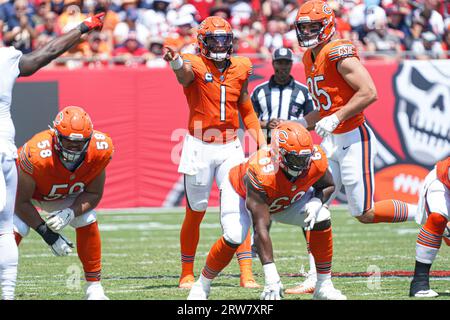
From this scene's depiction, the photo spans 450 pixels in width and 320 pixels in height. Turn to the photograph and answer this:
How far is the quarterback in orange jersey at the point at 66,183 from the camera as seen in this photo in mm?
5691

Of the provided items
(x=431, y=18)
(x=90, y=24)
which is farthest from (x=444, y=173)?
(x=431, y=18)

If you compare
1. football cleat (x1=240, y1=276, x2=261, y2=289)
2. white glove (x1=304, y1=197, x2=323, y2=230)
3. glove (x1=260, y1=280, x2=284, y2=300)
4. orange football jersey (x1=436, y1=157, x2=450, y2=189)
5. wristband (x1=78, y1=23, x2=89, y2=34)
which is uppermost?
wristband (x1=78, y1=23, x2=89, y2=34)

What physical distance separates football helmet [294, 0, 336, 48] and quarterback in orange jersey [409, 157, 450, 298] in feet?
4.23

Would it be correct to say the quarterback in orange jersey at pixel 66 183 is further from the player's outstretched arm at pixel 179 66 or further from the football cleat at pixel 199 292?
the player's outstretched arm at pixel 179 66

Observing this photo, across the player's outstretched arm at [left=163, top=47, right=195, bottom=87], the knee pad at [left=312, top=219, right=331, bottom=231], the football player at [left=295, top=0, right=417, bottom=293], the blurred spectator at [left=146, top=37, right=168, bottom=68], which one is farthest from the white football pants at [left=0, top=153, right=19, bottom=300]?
the blurred spectator at [left=146, top=37, right=168, bottom=68]

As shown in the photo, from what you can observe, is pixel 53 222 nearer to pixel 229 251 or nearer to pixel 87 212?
pixel 87 212

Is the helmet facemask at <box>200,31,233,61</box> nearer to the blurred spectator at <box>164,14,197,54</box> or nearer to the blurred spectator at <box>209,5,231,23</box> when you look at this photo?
the blurred spectator at <box>164,14,197,54</box>

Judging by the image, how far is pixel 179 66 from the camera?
22.0 feet

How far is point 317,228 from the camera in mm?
5777

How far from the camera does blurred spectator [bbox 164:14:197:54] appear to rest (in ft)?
43.7

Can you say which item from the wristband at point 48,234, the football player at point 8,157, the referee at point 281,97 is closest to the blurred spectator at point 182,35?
the referee at point 281,97

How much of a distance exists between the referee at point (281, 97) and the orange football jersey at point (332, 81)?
1339mm

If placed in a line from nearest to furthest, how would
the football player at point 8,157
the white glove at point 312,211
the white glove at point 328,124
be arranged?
the football player at point 8,157 < the white glove at point 312,211 < the white glove at point 328,124

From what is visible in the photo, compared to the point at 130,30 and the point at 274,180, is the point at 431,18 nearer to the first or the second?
the point at 130,30
